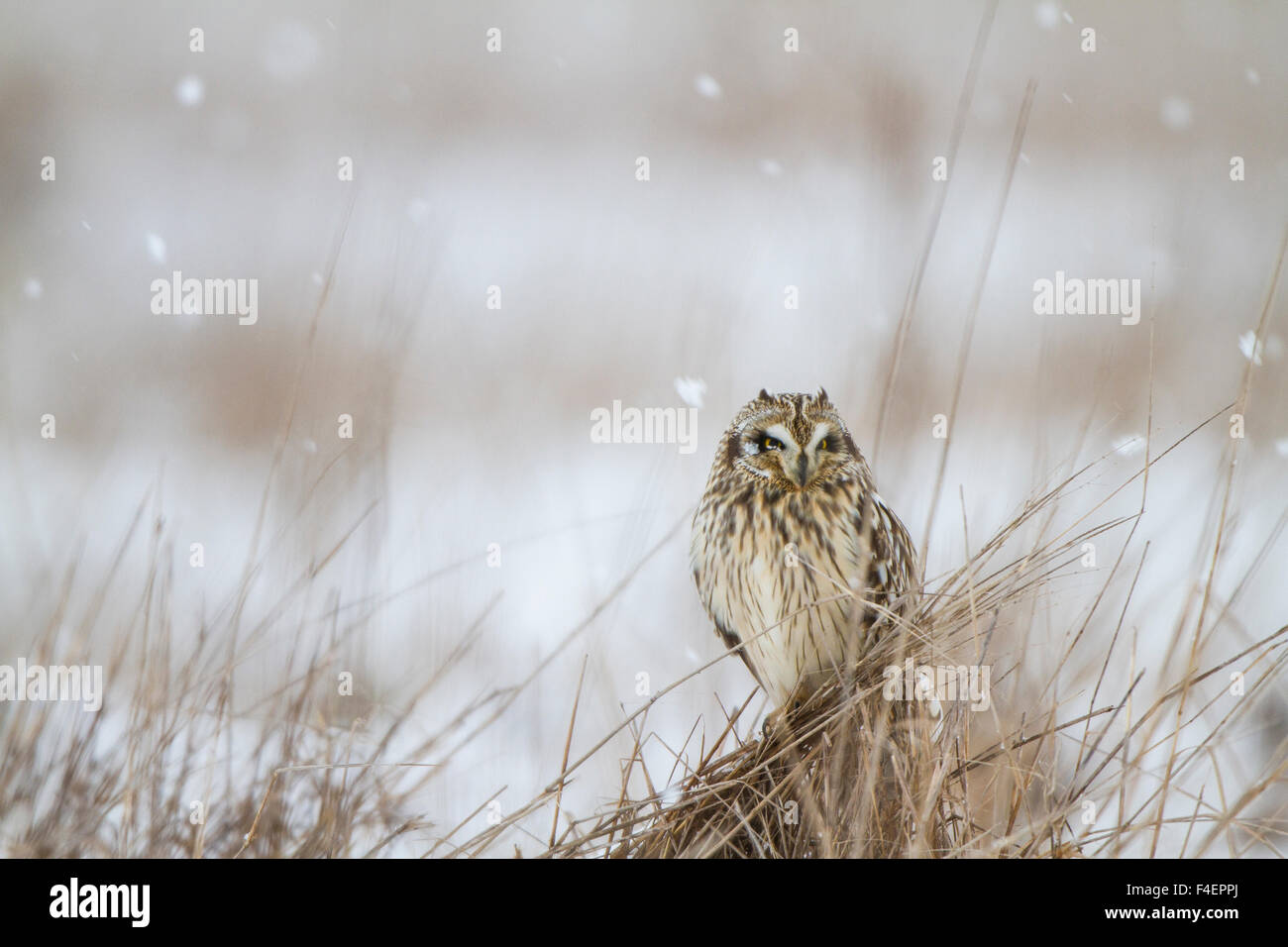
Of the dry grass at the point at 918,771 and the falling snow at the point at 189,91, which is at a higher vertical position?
the falling snow at the point at 189,91

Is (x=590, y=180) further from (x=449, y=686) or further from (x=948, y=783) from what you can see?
(x=948, y=783)

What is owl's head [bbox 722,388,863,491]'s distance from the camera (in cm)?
169

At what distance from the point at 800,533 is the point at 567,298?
10.1ft

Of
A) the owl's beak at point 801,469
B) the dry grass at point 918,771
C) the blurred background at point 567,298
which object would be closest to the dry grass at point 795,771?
the dry grass at point 918,771

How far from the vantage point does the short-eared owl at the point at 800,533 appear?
1713 millimetres

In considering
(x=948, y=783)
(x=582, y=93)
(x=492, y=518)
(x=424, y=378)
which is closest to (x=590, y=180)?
(x=582, y=93)

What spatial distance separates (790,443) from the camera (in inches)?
66.6

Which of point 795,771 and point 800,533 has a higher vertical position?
point 800,533

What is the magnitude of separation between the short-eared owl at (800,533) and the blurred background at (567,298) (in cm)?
19

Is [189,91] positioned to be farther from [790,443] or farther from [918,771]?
[918,771]

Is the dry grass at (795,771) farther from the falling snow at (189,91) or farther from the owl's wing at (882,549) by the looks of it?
the falling snow at (189,91)

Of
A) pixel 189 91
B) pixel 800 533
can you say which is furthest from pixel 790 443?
pixel 189 91

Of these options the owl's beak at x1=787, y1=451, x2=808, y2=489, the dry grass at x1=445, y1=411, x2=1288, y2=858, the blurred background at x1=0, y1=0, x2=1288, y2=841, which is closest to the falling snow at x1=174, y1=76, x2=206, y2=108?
the blurred background at x1=0, y1=0, x2=1288, y2=841

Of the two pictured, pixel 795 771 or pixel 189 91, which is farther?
pixel 189 91
